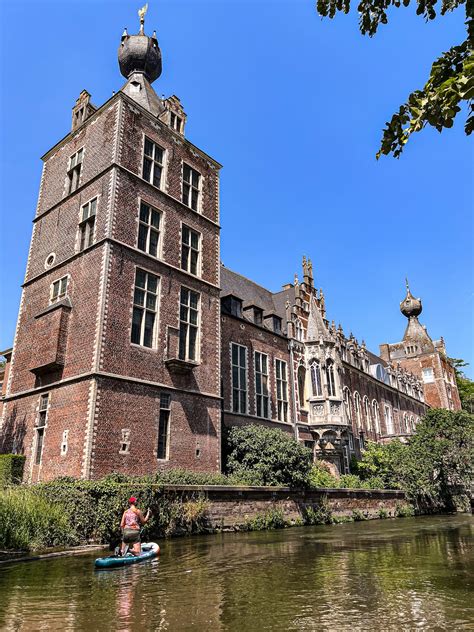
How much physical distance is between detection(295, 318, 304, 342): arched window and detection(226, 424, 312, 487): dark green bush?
455 inches

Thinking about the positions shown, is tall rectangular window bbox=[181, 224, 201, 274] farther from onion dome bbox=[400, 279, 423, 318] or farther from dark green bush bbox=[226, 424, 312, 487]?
onion dome bbox=[400, 279, 423, 318]

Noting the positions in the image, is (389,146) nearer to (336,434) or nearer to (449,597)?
(449,597)

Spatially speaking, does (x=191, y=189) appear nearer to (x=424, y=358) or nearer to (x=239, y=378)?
(x=239, y=378)

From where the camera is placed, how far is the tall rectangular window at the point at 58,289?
22203 mm

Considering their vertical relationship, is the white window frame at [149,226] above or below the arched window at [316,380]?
above

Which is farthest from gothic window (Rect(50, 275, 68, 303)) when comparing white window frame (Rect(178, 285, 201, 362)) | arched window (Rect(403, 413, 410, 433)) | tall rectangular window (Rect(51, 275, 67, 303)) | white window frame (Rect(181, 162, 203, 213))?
arched window (Rect(403, 413, 410, 433))

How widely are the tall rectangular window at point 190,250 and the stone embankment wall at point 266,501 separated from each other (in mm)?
11281

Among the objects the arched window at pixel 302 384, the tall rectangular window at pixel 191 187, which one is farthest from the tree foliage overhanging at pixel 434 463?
the tall rectangular window at pixel 191 187

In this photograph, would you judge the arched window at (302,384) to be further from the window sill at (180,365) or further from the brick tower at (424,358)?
the brick tower at (424,358)

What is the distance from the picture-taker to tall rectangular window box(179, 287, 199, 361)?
2302cm

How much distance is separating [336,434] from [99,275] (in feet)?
65.9

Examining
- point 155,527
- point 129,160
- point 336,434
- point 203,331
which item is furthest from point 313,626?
point 336,434

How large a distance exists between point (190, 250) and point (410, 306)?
59.4 m

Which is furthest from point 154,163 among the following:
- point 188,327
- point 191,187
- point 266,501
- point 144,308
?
point 266,501
